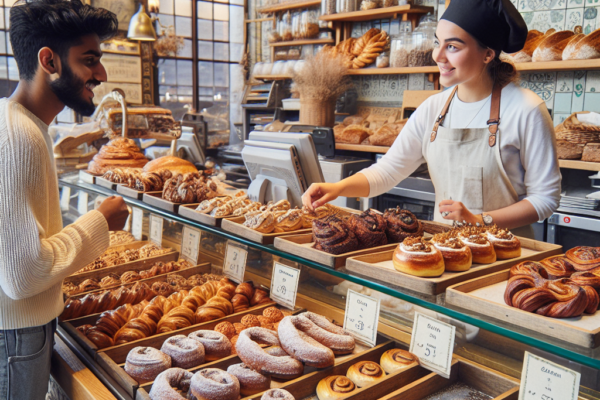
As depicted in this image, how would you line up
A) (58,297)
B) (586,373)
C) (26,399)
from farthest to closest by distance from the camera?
(58,297)
(26,399)
(586,373)

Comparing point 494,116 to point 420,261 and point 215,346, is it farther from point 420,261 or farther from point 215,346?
point 215,346

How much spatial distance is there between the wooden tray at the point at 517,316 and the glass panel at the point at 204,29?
7.91m

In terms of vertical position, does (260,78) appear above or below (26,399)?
above

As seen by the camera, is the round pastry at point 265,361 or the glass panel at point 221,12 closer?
the round pastry at point 265,361

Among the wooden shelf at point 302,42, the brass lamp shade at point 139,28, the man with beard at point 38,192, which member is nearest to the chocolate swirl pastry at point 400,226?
the man with beard at point 38,192

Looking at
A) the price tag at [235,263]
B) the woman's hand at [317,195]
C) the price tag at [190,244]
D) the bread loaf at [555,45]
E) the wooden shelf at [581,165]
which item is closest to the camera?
the woman's hand at [317,195]

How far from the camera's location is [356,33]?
213 inches

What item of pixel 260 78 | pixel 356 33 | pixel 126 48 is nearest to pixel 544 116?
pixel 356 33

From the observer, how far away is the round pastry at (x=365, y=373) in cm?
136

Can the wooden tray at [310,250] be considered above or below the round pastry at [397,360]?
above

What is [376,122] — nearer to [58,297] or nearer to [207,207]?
[207,207]

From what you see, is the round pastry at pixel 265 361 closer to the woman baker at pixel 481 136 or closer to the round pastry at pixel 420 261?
the round pastry at pixel 420 261

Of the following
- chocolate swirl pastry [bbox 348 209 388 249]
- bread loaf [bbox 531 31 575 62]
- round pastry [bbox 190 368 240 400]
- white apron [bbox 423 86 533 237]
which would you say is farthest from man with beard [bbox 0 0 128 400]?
bread loaf [bbox 531 31 575 62]

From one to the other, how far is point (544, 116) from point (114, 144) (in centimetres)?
236
